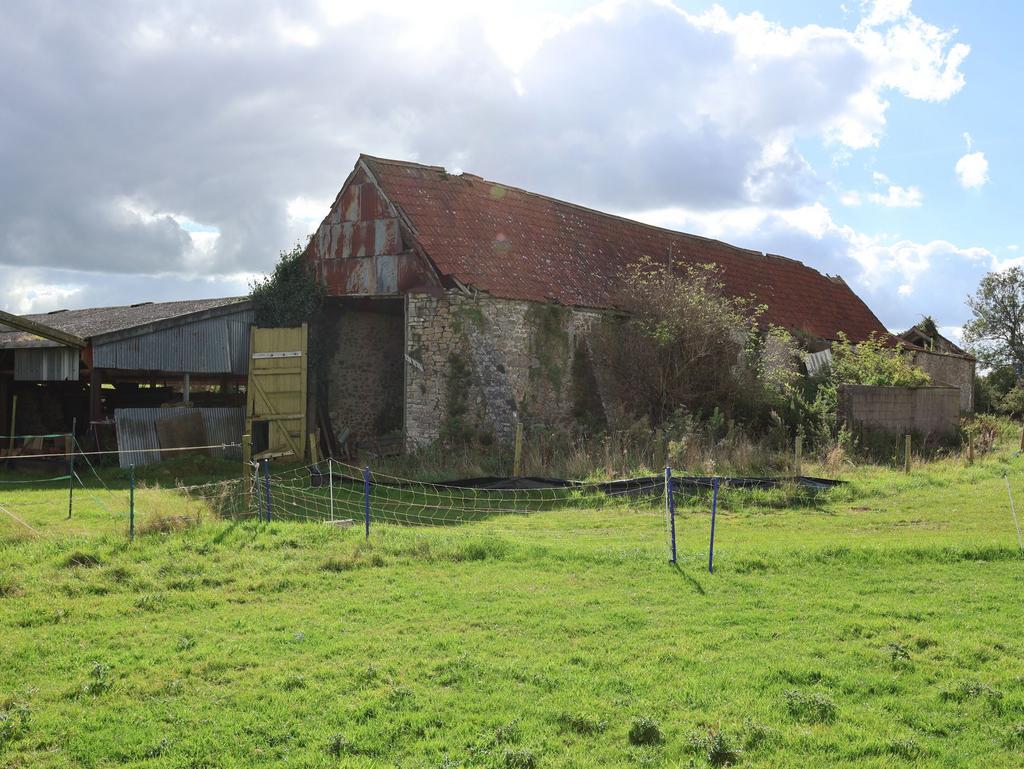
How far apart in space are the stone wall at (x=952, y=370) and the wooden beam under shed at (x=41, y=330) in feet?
82.8

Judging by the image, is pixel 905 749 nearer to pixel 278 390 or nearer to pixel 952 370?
pixel 278 390

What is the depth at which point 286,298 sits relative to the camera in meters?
21.3

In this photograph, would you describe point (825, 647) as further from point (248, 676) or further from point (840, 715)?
point (248, 676)

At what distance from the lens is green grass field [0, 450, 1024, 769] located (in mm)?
5168

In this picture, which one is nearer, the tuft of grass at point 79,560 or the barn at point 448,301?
the tuft of grass at point 79,560

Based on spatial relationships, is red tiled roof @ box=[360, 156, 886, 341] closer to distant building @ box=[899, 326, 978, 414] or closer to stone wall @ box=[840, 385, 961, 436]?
distant building @ box=[899, 326, 978, 414]

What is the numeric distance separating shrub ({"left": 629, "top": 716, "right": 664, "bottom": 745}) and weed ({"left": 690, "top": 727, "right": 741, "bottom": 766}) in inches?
7.9

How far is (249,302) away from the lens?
827 inches

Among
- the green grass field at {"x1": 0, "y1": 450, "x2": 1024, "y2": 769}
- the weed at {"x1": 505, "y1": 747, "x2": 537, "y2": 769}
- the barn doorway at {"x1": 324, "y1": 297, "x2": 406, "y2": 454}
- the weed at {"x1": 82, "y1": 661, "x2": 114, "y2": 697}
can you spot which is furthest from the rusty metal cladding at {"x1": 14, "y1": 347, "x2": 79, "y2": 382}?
the weed at {"x1": 505, "y1": 747, "x2": 537, "y2": 769}

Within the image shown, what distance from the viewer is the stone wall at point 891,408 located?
20.4 metres

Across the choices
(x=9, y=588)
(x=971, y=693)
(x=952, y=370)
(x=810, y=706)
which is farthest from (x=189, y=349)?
(x=952, y=370)

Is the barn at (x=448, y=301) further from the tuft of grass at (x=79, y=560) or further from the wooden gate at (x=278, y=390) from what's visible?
the tuft of grass at (x=79, y=560)

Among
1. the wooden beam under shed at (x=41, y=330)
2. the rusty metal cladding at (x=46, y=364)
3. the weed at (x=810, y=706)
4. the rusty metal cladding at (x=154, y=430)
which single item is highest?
the wooden beam under shed at (x=41, y=330)

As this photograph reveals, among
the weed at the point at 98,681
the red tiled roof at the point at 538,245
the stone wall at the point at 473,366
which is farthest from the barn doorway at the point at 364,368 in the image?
the weed at the point at 98,681
